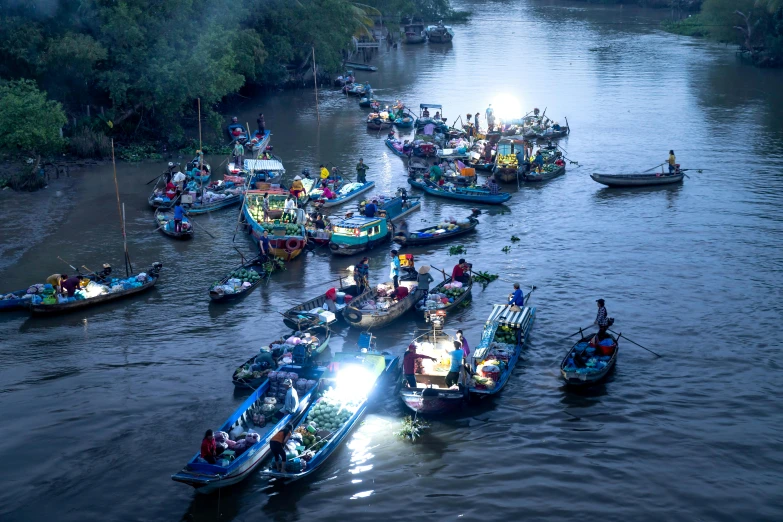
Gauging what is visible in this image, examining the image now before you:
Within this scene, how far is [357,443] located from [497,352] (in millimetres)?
4327

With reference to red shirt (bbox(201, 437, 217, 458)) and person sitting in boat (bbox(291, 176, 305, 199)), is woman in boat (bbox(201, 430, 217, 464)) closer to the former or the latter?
red shirt (bbox(201, 437, 217, 458))

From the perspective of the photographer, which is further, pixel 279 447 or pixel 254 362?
pixel 254 362

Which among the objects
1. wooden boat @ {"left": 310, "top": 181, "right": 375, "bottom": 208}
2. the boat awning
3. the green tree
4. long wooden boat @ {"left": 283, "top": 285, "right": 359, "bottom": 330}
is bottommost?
long wooden boat @ {"left": 283, "top": 285, "right": 359, "bottom": 330}

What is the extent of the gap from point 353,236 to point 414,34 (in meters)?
55.8

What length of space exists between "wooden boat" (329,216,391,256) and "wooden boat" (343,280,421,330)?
404cm

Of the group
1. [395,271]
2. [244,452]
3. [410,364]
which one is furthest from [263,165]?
[244,452]

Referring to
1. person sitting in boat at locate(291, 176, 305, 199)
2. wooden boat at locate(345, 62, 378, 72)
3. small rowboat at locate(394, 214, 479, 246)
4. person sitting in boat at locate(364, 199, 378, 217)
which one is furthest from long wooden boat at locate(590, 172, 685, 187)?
wooden boat at locate(345, 62, 378, 72)

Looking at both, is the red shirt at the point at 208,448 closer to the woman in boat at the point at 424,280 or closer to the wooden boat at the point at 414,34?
the woman in boat at the point at 424,280

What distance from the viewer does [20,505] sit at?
46.1ft

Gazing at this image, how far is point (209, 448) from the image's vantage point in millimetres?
13922

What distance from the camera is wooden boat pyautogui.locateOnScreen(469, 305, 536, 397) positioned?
56.6ft

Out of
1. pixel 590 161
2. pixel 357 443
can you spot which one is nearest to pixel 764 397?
pixel 357 443

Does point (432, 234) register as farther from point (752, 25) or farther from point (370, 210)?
point (752, 25)

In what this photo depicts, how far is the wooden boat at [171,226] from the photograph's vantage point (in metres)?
26.8
